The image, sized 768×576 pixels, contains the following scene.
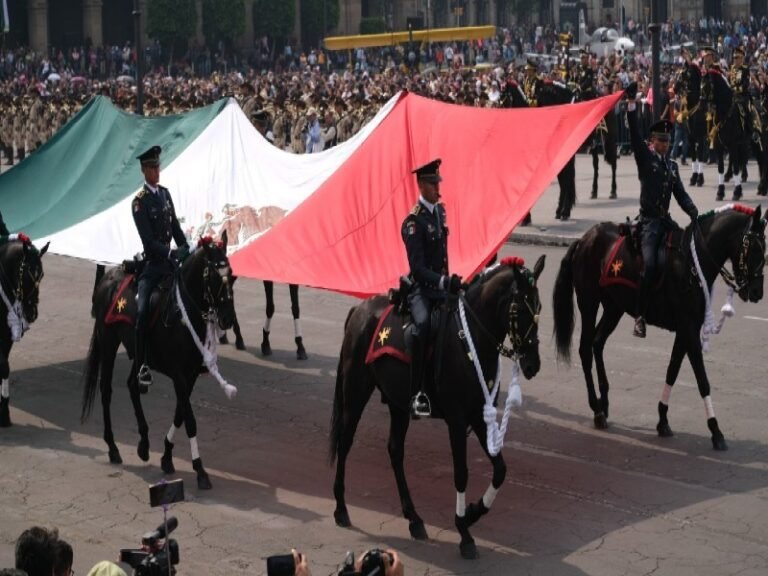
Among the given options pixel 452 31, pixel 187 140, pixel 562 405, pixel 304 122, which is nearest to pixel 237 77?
pixel 452 31

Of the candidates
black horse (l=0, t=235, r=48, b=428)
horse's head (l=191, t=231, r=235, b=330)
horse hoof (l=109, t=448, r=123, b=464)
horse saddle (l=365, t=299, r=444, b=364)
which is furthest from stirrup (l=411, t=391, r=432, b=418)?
black horse (l=0, t=235, r=48, b=428)

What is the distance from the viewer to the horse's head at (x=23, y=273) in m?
14.7

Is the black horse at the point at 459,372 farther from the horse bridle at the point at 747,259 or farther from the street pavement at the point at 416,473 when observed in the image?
the horse bridle at the point at 747,259

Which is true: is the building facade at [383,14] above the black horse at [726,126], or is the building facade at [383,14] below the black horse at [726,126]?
above

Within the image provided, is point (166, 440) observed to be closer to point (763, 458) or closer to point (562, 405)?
point (562, 405)

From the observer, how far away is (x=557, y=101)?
26.2 metres

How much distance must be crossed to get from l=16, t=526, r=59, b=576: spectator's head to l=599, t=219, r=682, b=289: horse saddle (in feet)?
26.5

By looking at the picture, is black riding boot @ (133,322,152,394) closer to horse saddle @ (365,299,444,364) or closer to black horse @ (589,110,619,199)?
horse saddle @ (365,299,444,364)

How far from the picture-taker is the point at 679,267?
1353 centimetres

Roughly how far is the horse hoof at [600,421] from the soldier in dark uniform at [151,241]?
3.98 metres

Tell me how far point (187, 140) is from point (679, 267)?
656 cm

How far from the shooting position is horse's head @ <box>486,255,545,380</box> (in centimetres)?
1081

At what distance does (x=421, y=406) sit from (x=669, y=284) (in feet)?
11.1

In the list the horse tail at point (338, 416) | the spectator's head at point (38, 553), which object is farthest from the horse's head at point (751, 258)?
the spectator's head at point (38, 553)
